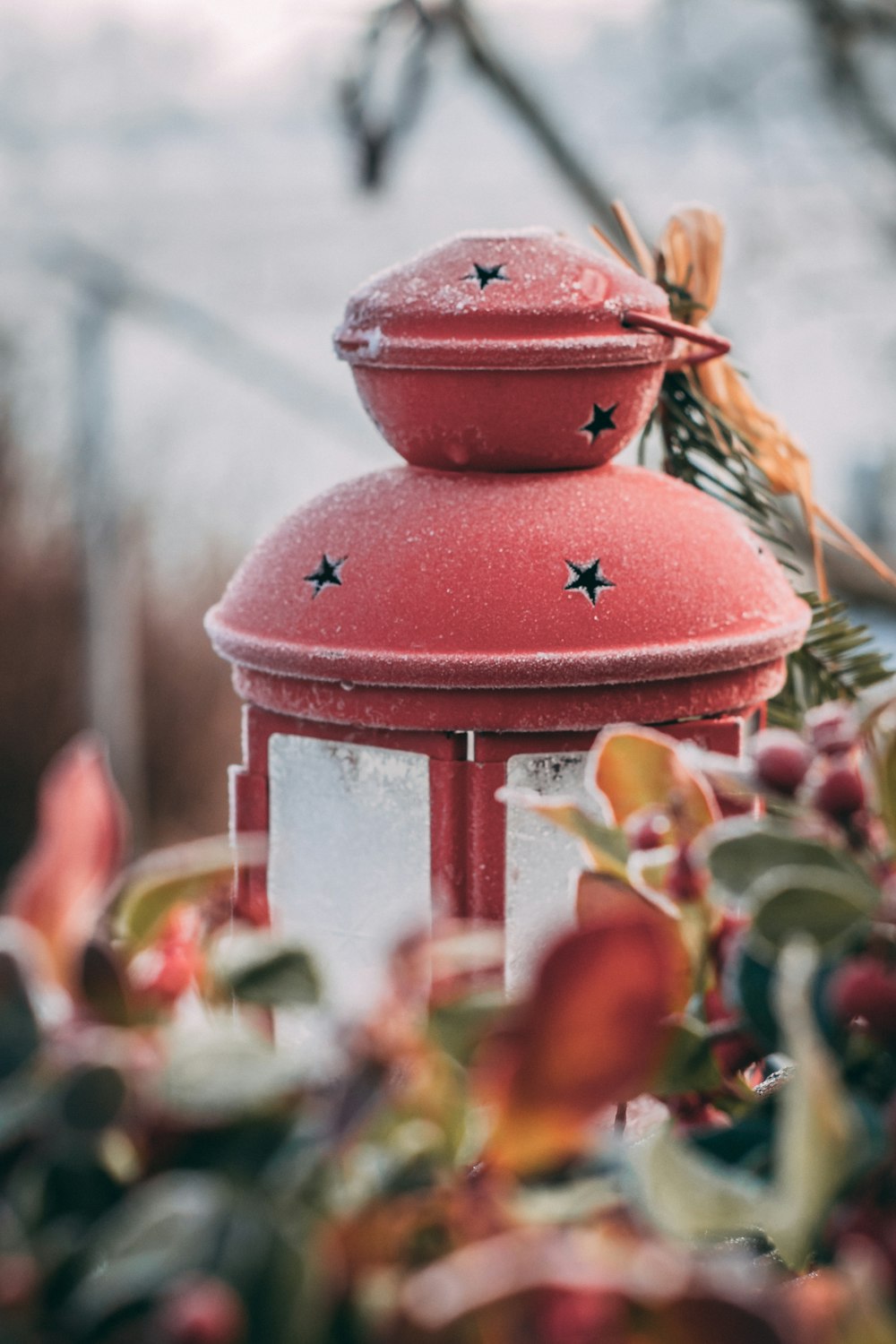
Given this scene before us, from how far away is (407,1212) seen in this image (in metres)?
0.44

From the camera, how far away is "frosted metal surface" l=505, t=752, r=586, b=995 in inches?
45.1

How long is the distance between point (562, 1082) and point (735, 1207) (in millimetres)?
62

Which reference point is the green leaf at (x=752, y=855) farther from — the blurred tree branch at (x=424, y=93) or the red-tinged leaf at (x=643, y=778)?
the blurred tree branch at (x=424, y=93)

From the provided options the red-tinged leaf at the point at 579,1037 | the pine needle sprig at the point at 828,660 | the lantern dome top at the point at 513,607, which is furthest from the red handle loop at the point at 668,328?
the red-tinged leaf at the point at 579,1037

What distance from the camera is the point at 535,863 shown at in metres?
1.17

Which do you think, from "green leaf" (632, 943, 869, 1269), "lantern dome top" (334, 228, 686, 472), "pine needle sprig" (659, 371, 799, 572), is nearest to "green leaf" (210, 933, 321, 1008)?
"green leaf" (632, 943, 869, 1269)

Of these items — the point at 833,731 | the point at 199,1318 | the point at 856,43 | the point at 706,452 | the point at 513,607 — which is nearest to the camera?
the point at 199,1318

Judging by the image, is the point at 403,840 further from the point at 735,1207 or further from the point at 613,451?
the point at 735,1207

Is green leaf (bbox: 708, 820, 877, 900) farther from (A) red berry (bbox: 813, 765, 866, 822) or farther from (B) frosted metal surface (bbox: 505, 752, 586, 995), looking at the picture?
(B) frosted metal surface (bbox: 505, 752, 586, 995)

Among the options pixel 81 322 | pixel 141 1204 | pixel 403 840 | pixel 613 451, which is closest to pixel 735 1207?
pixel 141 1204

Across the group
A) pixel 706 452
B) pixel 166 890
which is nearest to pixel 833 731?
pixel 166 890

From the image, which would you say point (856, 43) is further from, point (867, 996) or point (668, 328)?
point (867, 996)

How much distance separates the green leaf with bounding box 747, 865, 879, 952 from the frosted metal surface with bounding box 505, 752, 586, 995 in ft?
2.02

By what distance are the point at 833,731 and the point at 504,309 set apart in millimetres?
650
